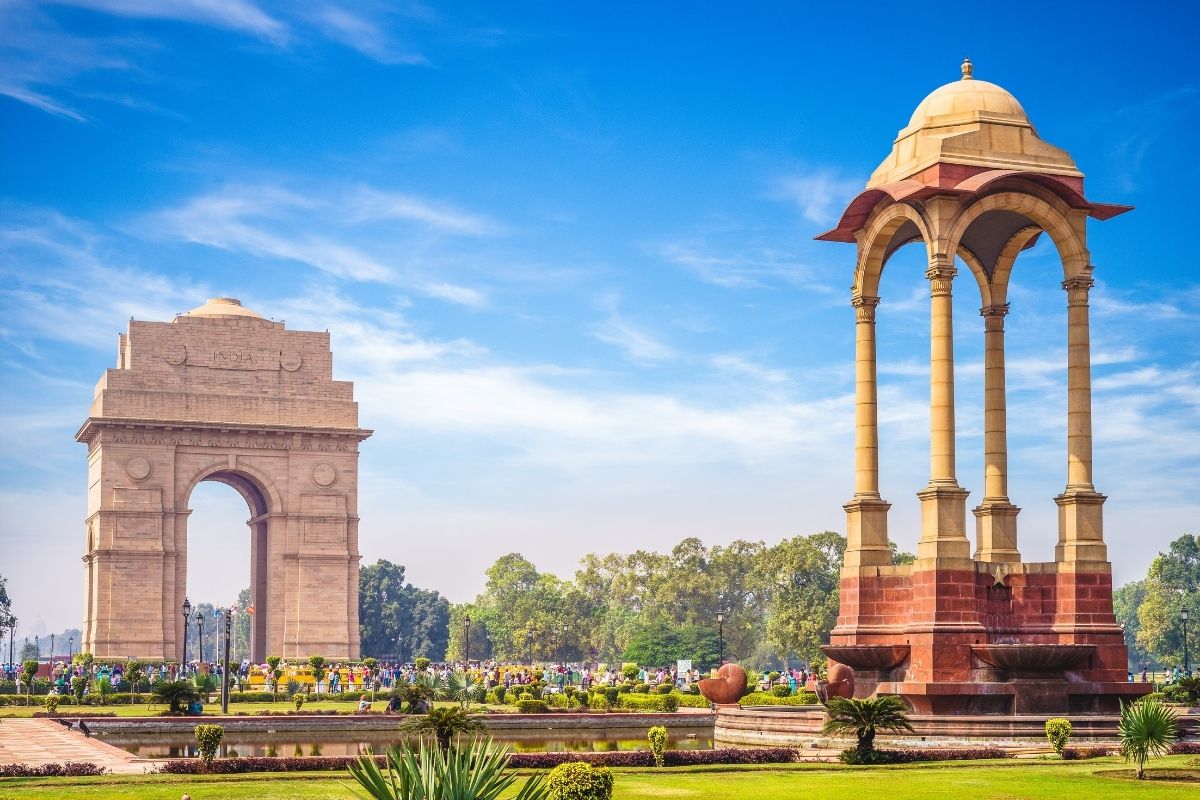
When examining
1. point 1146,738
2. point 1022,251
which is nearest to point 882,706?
point 1146,738

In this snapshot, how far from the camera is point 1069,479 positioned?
27922 millimetres

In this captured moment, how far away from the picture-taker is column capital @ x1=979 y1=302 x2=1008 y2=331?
30.2m

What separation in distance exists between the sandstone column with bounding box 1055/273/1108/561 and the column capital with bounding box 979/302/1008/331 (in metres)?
1.98

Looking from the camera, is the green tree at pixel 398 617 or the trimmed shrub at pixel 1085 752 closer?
the trimmed shrub at pixel 1085 752

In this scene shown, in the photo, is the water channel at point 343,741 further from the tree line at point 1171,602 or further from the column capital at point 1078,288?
the tree line at point 1171,602

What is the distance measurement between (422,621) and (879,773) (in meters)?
104

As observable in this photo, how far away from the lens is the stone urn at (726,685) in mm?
33750

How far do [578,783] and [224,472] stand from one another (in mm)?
49344

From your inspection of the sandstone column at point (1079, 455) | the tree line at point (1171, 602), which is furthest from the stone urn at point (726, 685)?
the tree line at point (1171, 602)

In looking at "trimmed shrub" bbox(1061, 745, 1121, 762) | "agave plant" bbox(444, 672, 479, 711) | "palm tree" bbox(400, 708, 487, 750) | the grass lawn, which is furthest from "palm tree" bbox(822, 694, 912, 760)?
"agave plant" bbox(444, 672, 479, 711)

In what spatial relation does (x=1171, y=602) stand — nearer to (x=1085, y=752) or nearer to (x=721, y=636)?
(x=721, y=636)

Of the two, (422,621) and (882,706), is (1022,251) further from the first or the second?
(422,621)

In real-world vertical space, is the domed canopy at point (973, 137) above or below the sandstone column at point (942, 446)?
above

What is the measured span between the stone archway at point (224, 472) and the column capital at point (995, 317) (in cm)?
3647
